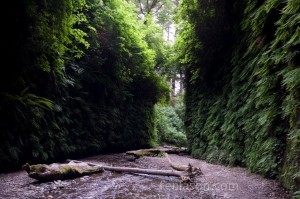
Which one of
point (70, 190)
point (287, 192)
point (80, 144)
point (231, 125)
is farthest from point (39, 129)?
point (287, 192)

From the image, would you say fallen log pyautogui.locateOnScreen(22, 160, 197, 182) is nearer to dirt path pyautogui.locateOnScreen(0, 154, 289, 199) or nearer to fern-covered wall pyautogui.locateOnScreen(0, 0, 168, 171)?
dirt path pyautogui.locateOnScreen(0, 154, 289, 199)

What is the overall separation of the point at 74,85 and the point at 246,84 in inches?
239

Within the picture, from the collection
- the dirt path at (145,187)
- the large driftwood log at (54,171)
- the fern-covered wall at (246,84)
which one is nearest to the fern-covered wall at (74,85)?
the large driftwood log at (54,171)

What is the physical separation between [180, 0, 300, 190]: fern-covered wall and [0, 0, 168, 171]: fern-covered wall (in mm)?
3001

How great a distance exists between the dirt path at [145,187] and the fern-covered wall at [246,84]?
0.43 metres

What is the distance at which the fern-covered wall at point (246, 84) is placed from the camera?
15.3 ft

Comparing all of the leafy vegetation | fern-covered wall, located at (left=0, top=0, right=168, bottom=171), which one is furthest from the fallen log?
the leafy vegetation

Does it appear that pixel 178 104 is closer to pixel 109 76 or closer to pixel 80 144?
pixel 109 76

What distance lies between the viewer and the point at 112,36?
11383mm

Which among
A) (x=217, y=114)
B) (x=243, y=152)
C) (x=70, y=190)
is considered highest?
(x=217, y=114)

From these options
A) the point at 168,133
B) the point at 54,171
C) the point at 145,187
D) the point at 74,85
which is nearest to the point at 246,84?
the point at 145,187

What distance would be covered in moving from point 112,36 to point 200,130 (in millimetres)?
5512

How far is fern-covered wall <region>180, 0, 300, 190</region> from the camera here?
183 inches

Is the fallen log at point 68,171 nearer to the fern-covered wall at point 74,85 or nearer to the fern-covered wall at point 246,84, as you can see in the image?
the fern-covered wall at point 74,85
